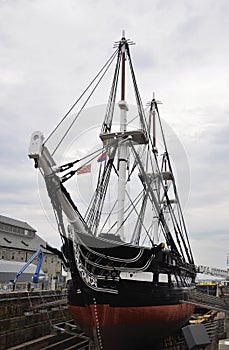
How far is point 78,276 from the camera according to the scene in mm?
13320

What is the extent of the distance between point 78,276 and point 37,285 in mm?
18245

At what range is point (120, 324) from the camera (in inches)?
516

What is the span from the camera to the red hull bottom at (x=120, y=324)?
1298 cm

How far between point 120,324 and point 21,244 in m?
43.8

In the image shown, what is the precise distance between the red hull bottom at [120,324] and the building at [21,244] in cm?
3624

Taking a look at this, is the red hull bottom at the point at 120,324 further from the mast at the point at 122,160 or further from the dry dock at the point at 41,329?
the mast at the point at 122,160

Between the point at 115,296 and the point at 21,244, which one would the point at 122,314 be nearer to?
the point at 115,296

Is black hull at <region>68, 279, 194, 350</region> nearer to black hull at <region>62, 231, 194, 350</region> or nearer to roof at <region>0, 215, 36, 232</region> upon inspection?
black hull at <region>62, 231, 194, 350</region>

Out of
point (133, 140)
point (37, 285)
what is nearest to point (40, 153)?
point (133, 140)

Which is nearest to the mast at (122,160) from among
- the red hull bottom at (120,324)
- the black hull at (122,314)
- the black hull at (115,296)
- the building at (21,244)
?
the black hull at (115,296)

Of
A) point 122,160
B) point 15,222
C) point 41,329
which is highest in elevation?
point 15,222

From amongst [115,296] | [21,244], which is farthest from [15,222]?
[115,296]

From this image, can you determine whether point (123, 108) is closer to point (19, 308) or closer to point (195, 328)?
point (19, 308)

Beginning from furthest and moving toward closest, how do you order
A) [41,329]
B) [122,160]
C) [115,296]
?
[41,329] < [122,160] < [115,296]
